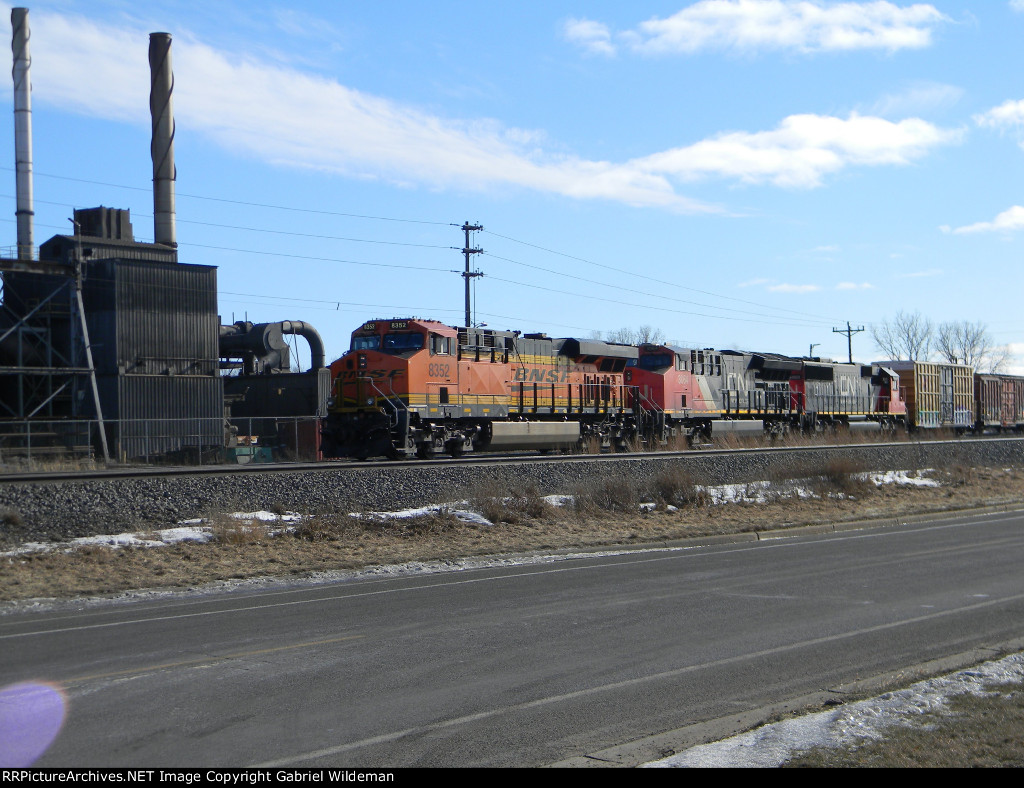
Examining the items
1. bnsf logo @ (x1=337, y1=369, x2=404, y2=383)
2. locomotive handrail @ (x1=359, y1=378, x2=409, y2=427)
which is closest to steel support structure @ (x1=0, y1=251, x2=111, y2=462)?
bnsf logo @ (x1=337, y1=369, x2=404, y2=383)

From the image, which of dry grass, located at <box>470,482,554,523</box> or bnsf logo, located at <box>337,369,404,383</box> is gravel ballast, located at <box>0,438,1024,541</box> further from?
bnsf logo, located at <box>337,369,404,383</box>

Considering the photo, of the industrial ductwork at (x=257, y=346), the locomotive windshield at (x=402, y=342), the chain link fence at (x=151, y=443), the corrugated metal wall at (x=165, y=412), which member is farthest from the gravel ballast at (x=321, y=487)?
the industrial ductwork at (x=257, y=346)

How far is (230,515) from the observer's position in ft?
53.7

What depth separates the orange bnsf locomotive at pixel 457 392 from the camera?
27188 mm

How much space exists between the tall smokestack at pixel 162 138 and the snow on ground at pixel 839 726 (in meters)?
45.8

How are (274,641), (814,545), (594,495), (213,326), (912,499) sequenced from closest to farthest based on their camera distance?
1. (274,641)
2. (814,545)
3. (594,495)
4. (912,499)
5. (213,326)

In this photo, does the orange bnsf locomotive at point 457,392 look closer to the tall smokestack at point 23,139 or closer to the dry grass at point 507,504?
the dry grass at point 507,504

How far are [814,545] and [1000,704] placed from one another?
405 inches

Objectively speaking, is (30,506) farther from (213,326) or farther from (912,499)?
(213,326)

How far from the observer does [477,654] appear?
7.97 metres

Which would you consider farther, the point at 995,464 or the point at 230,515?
the point at 995,464

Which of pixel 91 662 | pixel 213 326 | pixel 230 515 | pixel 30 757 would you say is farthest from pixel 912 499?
pixel 213 326

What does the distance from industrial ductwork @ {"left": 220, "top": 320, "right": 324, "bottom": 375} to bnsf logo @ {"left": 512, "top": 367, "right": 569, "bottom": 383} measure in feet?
76.2

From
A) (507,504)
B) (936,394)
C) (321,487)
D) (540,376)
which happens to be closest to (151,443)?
(540,376)
